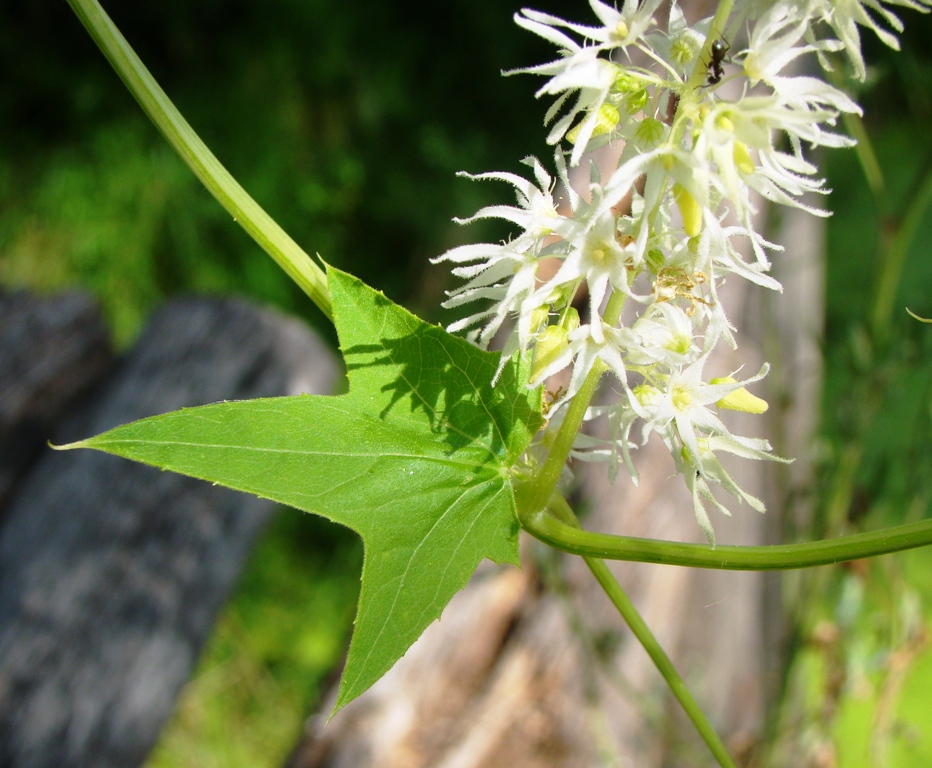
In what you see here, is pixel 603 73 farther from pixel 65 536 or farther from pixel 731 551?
pixel 65 536

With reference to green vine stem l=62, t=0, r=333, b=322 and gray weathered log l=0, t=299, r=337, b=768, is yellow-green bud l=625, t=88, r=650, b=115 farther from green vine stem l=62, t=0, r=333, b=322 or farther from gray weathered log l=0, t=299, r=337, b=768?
gray weathered log l=0, t=299, r=337, b=768

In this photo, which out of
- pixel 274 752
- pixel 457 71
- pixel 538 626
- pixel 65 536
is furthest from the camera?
pixel 457 71

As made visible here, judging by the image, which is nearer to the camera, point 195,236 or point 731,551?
point 731,551

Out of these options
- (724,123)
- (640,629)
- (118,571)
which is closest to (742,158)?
(724,123)

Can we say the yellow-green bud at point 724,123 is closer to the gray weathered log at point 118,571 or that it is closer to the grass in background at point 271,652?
the gray weathered log at point 118,571

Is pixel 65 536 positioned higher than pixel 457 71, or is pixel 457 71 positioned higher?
pixel 457 71

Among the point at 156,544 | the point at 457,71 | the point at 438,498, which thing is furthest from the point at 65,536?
the point at 457,71

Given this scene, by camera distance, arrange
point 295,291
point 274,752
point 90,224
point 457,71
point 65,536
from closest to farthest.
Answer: point 65,536 → point 274,752 → point 90,224 → point 295,291 → point 457,71
